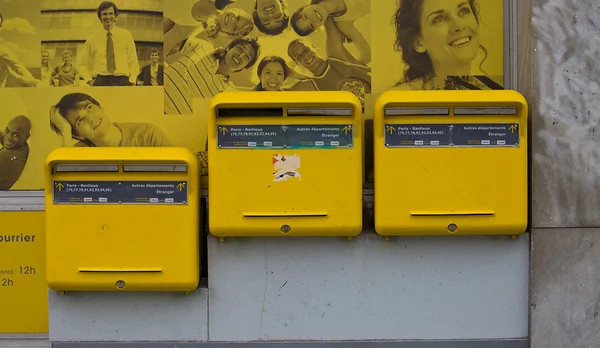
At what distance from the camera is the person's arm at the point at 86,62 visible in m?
3.77

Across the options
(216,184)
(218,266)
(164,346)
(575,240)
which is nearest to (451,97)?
(575,240)

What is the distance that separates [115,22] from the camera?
3762mm

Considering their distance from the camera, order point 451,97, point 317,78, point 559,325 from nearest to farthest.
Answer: point 451,97 < point 559,325 < point 317,78

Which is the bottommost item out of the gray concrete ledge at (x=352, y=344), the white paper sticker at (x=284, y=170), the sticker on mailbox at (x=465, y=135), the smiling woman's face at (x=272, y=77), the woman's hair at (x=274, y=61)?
the gray concrete ledge at (x=352, y=344)

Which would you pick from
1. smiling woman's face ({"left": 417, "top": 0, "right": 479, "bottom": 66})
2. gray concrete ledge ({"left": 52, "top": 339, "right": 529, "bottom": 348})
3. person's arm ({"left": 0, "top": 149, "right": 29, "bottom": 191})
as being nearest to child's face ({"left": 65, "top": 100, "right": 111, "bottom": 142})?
person's arm ({"left": 0, "top": 149, "right": 29, "bottom": 191})

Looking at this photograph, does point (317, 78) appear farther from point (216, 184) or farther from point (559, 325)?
point (559, 325)

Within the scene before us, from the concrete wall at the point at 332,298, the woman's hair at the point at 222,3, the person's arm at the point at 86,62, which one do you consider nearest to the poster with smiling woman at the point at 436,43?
the woman's hair at the point at 222,3

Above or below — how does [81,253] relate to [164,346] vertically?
above

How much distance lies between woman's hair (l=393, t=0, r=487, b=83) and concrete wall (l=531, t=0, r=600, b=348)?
469 millimetres

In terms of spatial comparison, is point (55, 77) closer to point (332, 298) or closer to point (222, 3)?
point (222, 3)

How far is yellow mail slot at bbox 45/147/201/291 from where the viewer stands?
128 inches

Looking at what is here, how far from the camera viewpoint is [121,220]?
3260mm

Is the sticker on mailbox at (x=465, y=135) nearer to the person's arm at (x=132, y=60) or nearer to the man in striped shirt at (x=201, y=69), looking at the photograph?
the man in striped shirt at (x=201, y=69)

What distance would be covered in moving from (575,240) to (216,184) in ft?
7.33
